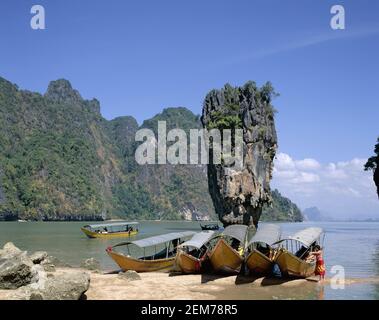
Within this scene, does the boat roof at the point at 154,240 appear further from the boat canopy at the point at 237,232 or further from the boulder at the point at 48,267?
the boulder at the point at 48,267

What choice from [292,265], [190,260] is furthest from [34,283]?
[292,265]

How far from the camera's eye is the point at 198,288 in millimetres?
14781

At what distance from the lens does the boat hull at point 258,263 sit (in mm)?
15938

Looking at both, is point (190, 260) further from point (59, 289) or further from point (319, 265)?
point (59, 289)

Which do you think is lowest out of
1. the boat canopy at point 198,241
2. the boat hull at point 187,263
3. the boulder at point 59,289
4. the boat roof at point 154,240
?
the boat hull at point 187,263

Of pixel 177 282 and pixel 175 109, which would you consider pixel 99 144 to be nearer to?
pixel 175 109

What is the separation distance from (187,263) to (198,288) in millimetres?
2512

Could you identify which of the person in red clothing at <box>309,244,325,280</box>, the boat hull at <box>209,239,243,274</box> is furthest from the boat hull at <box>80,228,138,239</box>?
the person in red clothing at <box>309,244,325,280</box>

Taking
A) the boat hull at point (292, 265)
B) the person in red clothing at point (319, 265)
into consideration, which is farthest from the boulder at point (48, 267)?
the person in red clothing at point (319, 265)

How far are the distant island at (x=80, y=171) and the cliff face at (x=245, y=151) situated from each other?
144 ft
